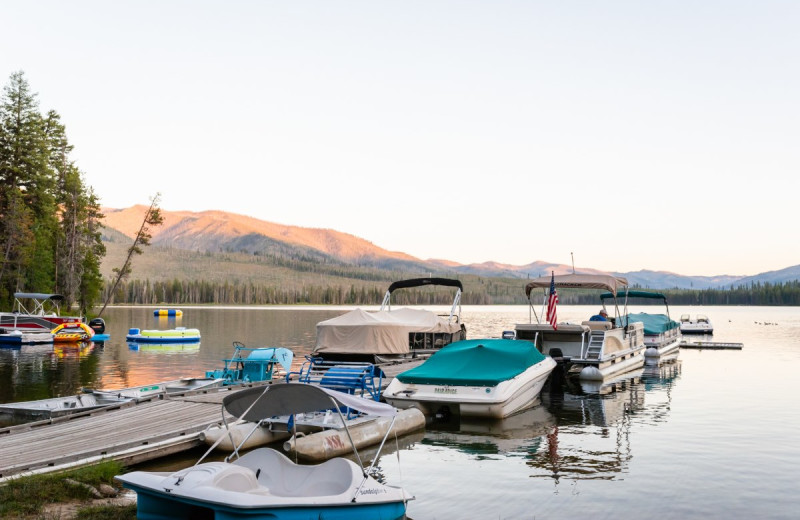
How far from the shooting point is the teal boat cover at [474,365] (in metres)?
20.6

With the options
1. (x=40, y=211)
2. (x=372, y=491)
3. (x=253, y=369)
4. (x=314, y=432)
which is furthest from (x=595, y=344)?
(x=40, y=211)

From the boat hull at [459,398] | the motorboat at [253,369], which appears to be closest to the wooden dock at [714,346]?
the boat hull at [459,398]

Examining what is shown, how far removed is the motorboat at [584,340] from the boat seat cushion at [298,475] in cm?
1975

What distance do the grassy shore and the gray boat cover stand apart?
6.94ft

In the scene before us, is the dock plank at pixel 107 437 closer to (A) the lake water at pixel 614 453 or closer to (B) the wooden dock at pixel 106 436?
(B) the wooden dock at pixel 106 436

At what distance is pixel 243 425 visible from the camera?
51.7 feet

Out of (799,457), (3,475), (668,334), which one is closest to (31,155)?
(668,334)

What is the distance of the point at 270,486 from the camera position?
10.3m

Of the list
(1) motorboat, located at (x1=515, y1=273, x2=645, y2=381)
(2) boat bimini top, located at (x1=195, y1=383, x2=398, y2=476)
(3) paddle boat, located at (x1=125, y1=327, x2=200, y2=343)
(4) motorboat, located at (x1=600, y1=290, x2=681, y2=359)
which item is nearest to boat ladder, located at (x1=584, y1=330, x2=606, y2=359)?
(1) motorboat, located at (x1=515, y1=273, x2=645, y2=381)

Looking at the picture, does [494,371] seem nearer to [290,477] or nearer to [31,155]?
[290,477]

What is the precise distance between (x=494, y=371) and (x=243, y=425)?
27.9 ft

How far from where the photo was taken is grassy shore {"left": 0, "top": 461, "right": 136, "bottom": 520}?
9789mm

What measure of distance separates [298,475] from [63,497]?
3584 mm

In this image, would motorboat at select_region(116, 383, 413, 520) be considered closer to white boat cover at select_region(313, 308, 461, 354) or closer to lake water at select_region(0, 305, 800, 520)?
lake water at select_region(0, 305, 800, 520)
